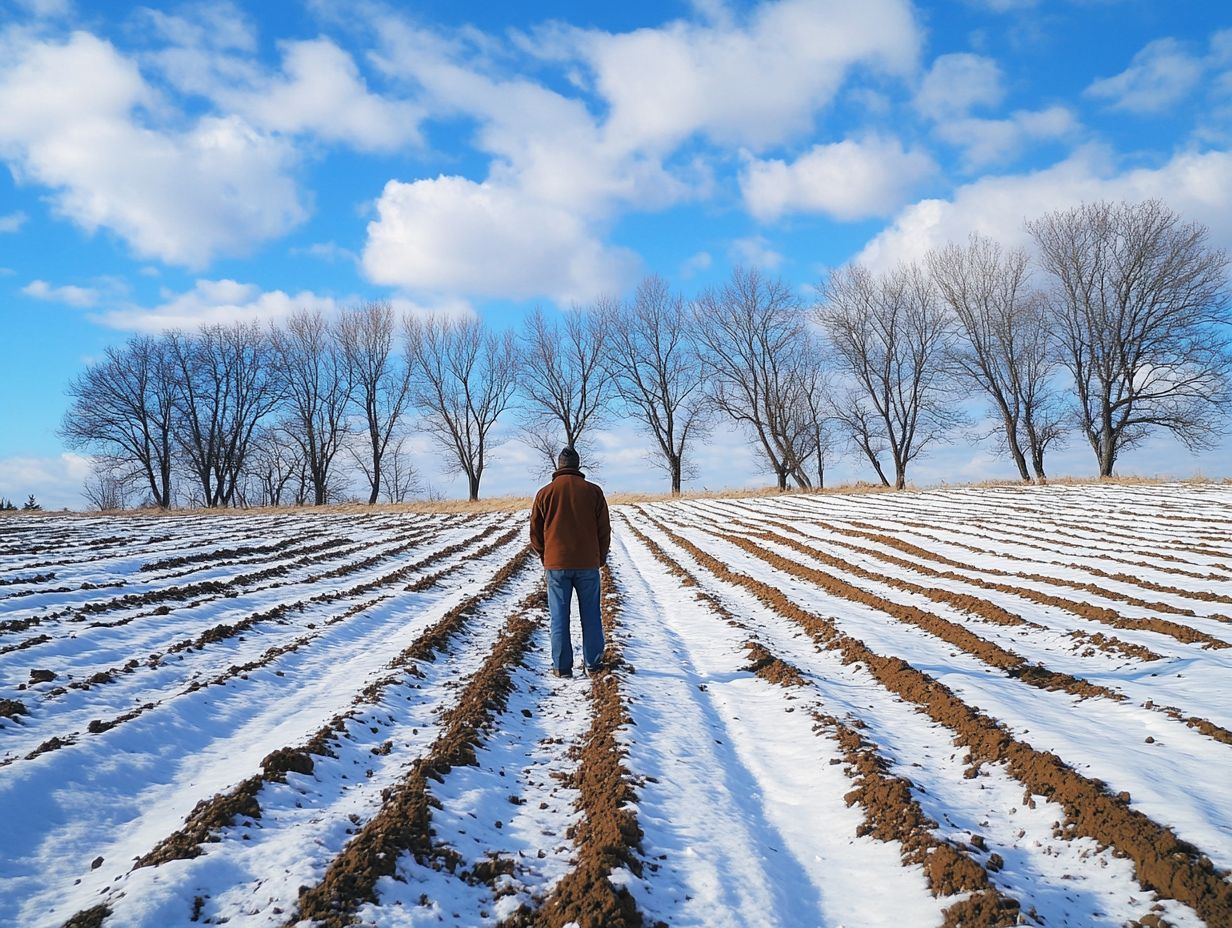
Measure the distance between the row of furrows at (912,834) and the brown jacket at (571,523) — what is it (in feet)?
8.47

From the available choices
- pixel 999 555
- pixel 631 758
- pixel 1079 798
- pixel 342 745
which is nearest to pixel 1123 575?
pixel 999 555

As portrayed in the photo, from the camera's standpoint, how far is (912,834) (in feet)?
11.0

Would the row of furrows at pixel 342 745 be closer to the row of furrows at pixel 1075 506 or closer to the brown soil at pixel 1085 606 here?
the brown soil at pixel 1085 606

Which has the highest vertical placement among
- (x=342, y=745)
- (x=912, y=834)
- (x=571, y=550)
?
(x=571, y=550)

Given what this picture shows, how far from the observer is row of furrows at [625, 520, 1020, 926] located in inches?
107

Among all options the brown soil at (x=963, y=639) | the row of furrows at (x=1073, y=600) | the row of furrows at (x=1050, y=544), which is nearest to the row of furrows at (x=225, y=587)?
the brown soil at (x=963, y=639)

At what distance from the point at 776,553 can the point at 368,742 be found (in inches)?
459

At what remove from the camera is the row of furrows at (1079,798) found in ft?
9.07

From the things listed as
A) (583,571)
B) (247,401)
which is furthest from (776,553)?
(247,401)

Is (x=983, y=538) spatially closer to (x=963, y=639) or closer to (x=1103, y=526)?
(x=1103, y=526)

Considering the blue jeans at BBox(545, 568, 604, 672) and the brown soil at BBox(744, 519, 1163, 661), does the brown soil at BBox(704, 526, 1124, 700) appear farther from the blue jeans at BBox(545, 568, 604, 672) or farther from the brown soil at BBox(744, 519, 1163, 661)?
the blue jeans at BBox(545, 568, 604, 672)

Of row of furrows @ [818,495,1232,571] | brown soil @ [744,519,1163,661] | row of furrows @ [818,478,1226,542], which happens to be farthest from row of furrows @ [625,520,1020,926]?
row of furrows @ [818,478,1226,542]

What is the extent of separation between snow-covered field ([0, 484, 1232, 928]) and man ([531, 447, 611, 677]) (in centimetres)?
34

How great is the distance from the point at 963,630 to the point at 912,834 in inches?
186
